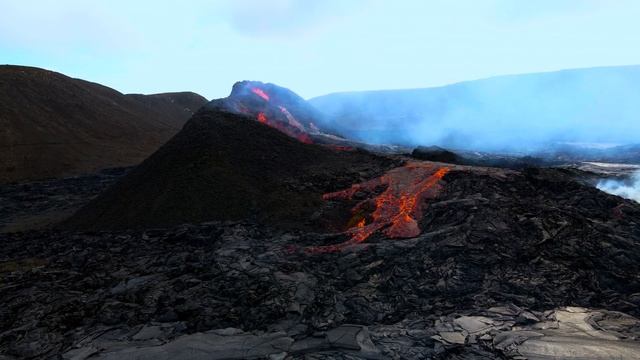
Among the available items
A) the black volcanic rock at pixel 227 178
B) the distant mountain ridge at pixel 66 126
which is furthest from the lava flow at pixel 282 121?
the distant mountain ridge at pixel 66 126

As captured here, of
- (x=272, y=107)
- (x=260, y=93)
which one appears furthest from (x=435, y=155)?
(x=260, y=93)

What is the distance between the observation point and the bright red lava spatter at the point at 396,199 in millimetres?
15812

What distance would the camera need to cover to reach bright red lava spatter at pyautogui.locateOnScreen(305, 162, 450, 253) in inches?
623

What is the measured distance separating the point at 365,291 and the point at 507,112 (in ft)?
178

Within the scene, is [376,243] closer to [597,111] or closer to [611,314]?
[611,314]

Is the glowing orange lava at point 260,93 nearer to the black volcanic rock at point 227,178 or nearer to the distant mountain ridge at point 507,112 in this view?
the distant mountain ridge at point 507,112

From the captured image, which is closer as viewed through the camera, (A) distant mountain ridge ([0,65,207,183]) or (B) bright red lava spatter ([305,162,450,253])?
(B) bright red lava spatter ([305,162,450,253])

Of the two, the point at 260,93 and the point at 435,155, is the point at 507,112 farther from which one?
the point at 435,155

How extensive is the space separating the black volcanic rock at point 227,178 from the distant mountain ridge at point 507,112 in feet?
74.3

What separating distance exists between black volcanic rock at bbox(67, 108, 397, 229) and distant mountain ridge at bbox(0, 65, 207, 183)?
31712 millimetres

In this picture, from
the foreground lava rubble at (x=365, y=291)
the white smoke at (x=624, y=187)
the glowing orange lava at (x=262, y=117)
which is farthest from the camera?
the glowing orange lava at (x=262, y=117)

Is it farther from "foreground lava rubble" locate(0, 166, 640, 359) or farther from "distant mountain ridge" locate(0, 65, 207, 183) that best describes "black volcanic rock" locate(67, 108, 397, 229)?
"distant mountain ridge" locate(0, 65, 207, 183)

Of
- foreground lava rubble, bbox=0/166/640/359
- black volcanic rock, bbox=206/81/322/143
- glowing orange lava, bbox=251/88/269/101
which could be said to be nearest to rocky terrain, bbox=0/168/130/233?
foreground lava rubble, bbox=0/166/640/359

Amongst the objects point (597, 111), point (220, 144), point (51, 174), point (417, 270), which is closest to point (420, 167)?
point (417, 270)
